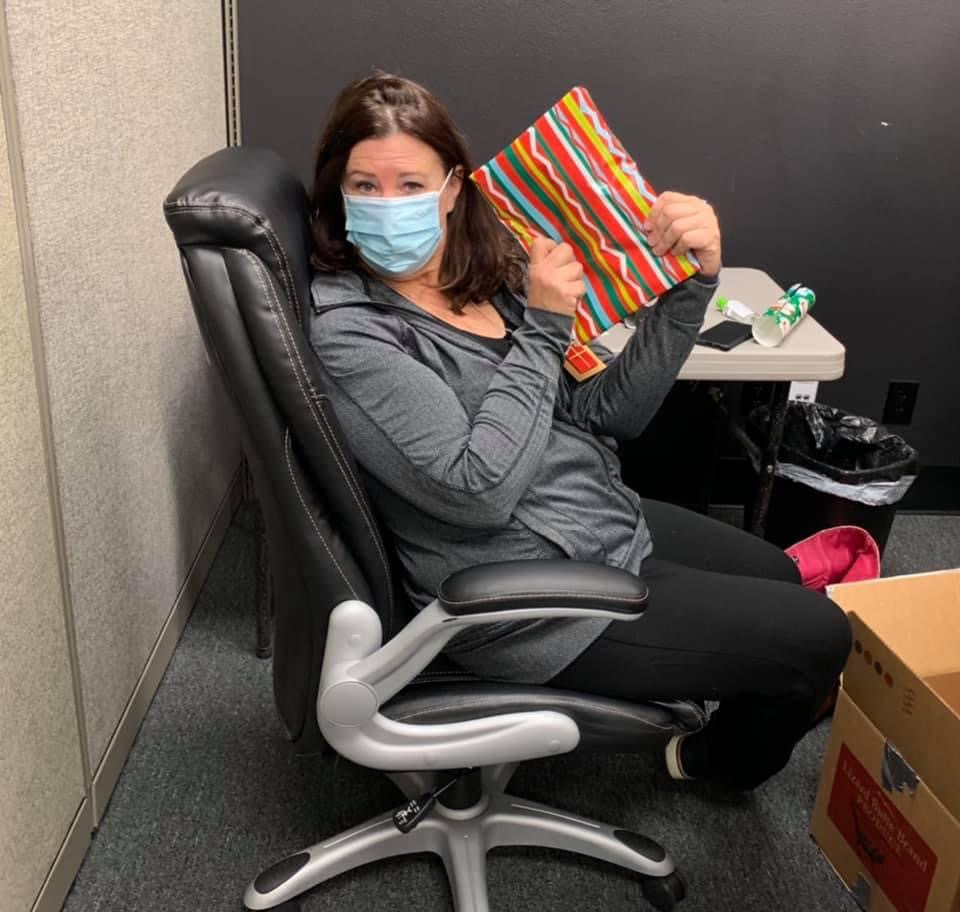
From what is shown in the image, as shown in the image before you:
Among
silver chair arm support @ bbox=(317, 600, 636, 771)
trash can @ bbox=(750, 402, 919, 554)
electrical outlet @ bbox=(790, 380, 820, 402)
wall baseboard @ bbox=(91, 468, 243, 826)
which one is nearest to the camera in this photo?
silver chair arm support @ bbox=(317, 600, 636, 771)

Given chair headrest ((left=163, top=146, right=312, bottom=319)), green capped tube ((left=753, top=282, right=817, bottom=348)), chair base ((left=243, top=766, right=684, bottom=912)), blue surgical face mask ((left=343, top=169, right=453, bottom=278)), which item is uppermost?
chair headrest ((left=163, top=146, right=312, bottom=319))

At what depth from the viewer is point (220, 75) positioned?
6.72 ft

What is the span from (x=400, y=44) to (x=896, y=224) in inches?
46.4

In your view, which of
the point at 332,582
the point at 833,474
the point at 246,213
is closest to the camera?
the point at 246,213

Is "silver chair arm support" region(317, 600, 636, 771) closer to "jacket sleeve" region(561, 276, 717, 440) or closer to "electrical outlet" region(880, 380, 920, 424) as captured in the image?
"jacket sleeve" region(561, 276, 717, 440)

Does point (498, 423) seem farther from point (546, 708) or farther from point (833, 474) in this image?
point (833, 474)

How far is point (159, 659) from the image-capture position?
1773 millimetres

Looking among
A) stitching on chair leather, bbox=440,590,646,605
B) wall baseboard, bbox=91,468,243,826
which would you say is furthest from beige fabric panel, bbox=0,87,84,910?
stitching on chair leather, bbox=440,590,646,605

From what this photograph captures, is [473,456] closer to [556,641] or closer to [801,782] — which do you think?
[556,641]

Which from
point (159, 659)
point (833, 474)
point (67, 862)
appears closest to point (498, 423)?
point (67, 862)

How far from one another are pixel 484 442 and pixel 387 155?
0.36 metres

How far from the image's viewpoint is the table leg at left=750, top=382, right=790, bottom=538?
1.79m

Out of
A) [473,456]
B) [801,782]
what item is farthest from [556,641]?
[801,782]

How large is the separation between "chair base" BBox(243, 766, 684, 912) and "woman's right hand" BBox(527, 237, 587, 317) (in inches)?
26.3
